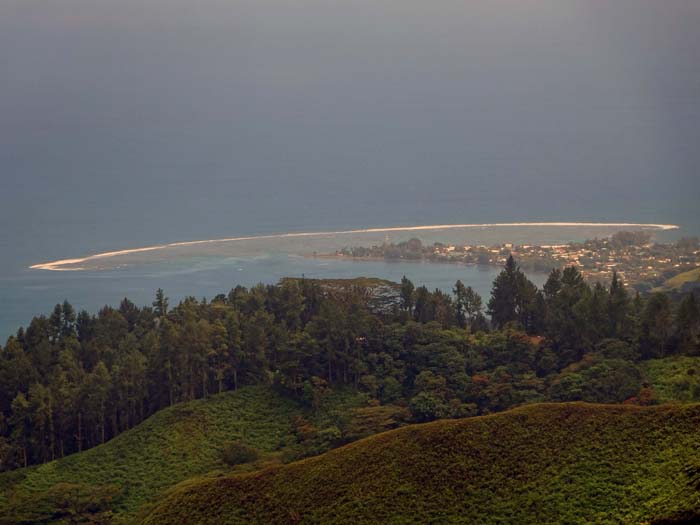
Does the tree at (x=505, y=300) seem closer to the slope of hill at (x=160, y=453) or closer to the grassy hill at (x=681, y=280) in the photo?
the grassy hill at (x=681, y=280)

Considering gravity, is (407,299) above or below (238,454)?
above

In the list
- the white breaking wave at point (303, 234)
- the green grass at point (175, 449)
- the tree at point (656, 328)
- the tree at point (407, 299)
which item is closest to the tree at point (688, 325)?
the tree at point (656, 328)

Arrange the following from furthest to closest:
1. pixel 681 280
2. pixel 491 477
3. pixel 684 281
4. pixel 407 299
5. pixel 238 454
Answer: pixel 681 280 < pixel 684 281 < pixel 407 299 < pixel 238 454 < pixel 491 477

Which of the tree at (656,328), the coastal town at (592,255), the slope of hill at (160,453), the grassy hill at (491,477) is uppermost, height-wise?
the coastal town at (592,255)

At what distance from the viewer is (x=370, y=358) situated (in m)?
19.0

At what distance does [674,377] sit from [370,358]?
6561 millimetres

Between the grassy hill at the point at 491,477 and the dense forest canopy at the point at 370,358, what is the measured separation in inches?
145

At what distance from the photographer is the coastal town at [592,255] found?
96.1 ft

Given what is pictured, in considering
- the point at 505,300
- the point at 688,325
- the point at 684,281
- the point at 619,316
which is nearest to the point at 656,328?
the point at 688,325

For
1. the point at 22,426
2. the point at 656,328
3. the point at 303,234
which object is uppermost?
the point at 303,234

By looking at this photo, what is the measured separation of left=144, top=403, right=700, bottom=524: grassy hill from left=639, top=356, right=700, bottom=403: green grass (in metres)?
3.50

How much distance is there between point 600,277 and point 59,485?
67.5 feet

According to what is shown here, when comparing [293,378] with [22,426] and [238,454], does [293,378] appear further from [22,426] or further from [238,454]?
[22,426]

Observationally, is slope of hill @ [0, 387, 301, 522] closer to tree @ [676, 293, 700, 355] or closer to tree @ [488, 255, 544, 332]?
tree @ [488, 255, 544, 332]
